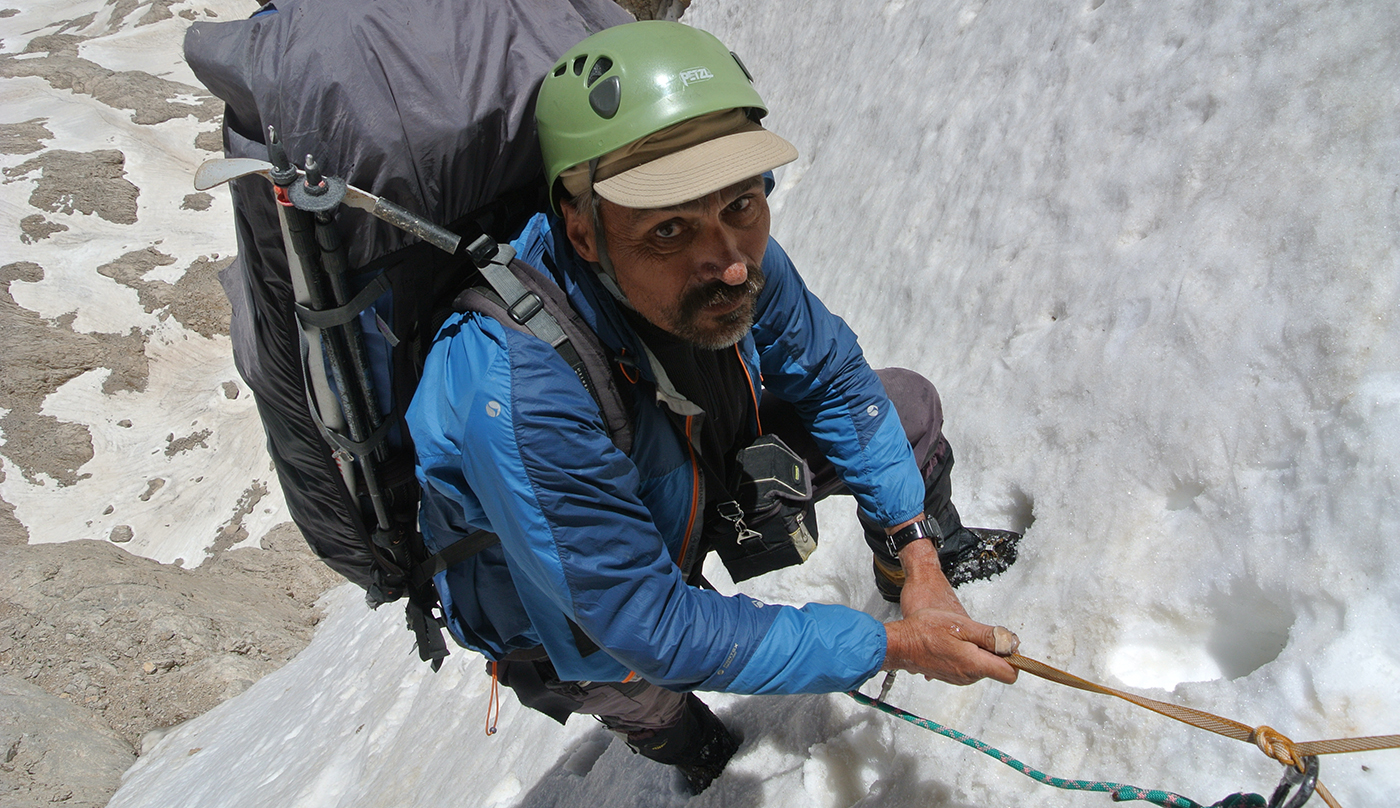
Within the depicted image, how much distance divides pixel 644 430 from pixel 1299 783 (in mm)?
1678

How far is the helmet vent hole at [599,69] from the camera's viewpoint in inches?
90.4

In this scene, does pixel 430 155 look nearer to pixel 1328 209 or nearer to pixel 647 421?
pixel 647 421

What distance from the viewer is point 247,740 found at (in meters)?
7.23

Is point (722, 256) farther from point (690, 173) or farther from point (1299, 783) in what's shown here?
point (1299, 783)

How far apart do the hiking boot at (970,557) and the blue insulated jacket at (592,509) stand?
0.84 metres

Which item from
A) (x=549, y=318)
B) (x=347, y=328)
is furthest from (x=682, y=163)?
(x=347, y=328)

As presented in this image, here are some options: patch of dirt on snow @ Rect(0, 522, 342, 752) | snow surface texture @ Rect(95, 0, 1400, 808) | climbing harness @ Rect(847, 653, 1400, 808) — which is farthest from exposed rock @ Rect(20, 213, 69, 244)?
climbing harness @ Rect(847, 653, 1400, 808)

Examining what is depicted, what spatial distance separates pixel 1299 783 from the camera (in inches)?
70.1

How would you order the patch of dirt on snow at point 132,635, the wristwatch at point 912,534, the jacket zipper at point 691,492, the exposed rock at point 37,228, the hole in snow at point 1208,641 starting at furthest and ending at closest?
the exposed rock at point 37,228
the patch of dirt on snow at point 132,635
the wristwatch at point 912,534
the jacket zipper at point 691,492
the hole in snow at point 1208,641

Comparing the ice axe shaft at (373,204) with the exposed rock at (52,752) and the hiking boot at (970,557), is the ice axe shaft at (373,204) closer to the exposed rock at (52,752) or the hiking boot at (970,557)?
the hiking boot at (970,557)

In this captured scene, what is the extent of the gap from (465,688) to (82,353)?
1486 cm

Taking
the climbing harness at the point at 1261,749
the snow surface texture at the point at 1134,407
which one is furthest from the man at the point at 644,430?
the snow surface texture at the point at 1134,407

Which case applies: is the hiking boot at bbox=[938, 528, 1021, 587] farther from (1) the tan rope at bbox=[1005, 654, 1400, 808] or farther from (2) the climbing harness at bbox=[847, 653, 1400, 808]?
(1) the tan rope at bbox=[1005, 654, 1400, 808]

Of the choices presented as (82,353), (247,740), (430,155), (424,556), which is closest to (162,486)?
(82,353)
